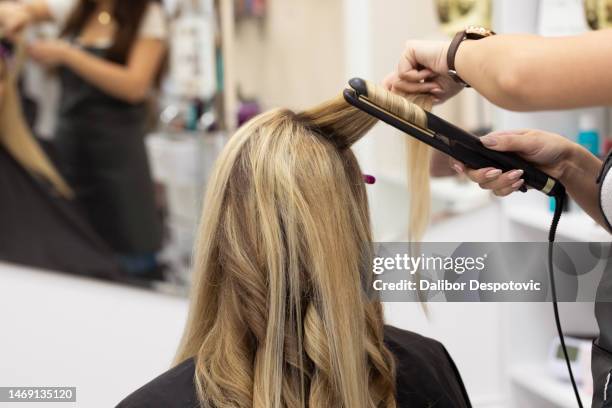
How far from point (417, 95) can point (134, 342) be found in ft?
4.78

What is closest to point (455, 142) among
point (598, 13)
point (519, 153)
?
point (519, 153)

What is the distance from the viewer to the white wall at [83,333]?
92.6 inches

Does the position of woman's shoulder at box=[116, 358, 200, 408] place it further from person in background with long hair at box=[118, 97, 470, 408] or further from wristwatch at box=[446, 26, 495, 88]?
wristwatch at box=[446, 26, 495, 88]

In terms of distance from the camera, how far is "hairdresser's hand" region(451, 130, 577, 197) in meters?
1.07

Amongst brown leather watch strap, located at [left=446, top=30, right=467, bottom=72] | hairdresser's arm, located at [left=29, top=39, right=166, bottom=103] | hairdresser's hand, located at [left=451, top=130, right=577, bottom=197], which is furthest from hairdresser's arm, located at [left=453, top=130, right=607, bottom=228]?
hairdresser's arm, located at [left=29, top=39, right=166, bottom=103]

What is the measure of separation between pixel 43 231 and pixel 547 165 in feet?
5.47

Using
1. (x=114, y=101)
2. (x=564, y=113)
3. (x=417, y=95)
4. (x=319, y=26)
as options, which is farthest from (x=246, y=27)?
(x=417, y=95)

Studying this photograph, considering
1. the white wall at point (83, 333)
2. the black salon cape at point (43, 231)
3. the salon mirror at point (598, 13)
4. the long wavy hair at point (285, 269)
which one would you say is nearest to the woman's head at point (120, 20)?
the black salon cape at point (43, 231)

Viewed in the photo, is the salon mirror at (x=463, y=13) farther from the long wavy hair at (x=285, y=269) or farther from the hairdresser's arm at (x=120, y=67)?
the long wavy hair at (x=285, y=269)

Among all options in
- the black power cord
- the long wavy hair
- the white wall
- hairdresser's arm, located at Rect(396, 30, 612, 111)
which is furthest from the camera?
the white wall

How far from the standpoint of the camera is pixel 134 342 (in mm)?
2379

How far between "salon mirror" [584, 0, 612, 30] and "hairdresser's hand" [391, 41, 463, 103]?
678mm

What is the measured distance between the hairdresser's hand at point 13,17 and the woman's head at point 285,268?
138 cm

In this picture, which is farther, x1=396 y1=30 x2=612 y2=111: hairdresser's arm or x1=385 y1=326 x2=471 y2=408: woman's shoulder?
x1=385 y1=326 x2=471 y2=408: woman's shoulder
